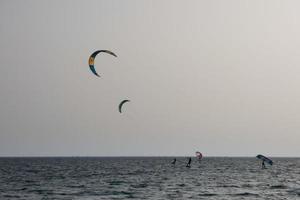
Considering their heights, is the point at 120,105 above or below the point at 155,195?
above

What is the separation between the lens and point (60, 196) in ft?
148

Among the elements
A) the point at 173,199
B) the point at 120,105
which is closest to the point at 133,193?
the point at 173,199

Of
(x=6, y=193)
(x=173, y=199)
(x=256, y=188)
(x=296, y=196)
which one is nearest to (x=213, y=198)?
(x=173, y=199)

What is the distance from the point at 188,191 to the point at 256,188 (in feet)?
25.6

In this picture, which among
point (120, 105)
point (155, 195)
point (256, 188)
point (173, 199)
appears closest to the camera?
point (173, 199)

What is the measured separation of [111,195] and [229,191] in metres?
10.7

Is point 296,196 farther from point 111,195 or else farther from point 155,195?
point 111,195

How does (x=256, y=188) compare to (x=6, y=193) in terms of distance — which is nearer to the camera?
(x=6, y=193)

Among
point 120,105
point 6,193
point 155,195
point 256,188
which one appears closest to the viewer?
point 155,195

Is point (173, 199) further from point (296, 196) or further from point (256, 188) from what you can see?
point (256, 188)

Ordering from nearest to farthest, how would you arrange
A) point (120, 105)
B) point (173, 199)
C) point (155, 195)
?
point (173, 199)
point (155, 195)
point (120, 105)

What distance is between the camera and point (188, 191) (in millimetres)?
50500

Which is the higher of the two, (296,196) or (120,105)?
(120,105)

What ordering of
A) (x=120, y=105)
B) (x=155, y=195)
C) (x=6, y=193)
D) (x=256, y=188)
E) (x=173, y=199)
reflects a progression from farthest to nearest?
(x=120, y=105), (x=256, y=188), (x=6, y=193), (x=155, y=195), (x=173, y=199)
